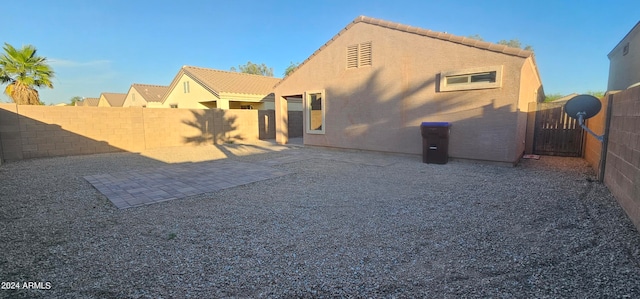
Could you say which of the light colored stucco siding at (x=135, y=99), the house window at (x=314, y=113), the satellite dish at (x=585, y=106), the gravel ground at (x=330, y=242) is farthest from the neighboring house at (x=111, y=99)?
the satellite dish at (x=585, y=106)

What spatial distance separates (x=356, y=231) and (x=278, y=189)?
246cm

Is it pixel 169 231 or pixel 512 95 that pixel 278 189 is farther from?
pixel 512 95

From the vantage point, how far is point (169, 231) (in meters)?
3.47

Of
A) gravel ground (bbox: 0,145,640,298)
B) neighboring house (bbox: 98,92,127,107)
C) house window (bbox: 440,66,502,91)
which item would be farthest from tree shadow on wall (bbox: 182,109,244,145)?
neighboring house (bbox: 98,92,127,107)

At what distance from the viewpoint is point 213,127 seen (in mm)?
14352

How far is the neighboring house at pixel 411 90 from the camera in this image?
7.25 m

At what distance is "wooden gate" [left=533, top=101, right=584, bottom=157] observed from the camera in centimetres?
930

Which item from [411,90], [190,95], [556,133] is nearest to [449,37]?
[411,90]

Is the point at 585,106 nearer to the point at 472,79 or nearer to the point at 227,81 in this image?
the point at 472,79

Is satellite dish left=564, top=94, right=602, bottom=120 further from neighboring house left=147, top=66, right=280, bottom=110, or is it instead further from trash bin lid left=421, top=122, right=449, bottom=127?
neighboring house left=147, top=66, right=280, bottom=110

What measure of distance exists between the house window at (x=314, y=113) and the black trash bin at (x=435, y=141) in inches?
180

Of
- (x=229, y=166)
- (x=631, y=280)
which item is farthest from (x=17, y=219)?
(x=631, y=280)

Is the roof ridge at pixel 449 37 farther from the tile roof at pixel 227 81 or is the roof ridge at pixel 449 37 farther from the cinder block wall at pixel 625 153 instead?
the tile roof at pixel 227 81

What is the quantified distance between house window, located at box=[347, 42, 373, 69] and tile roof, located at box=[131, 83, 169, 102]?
23.0 metres
